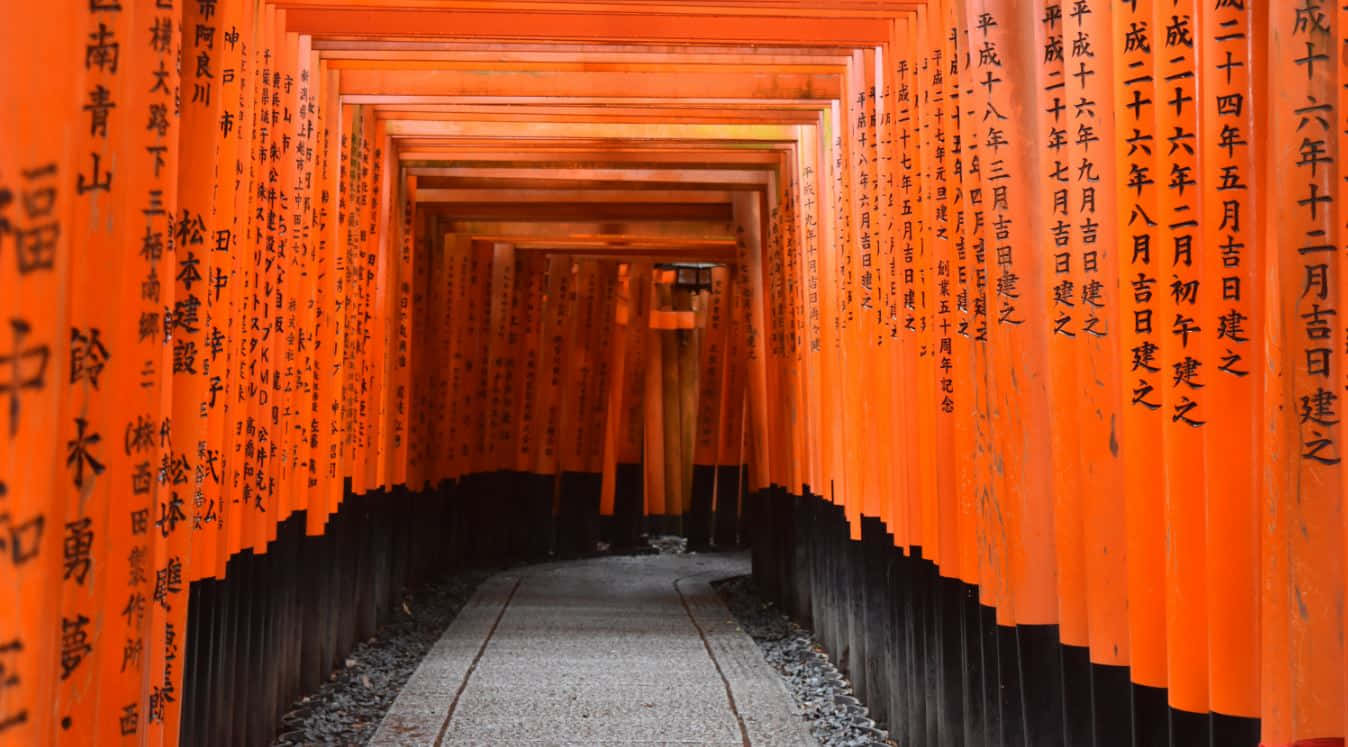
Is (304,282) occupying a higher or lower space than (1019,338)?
higher

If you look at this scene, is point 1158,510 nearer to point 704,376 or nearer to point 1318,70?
point 1318,70

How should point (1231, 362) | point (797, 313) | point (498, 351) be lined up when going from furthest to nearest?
point (498, 351), point (797, 313), point (1231, 362)

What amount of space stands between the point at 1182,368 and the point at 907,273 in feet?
7.88

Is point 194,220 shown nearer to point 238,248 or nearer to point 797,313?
point 238,248

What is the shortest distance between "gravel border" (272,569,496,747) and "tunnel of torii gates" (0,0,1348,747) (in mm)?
196

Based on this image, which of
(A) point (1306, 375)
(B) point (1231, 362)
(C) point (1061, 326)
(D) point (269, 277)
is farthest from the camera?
(D) point (269, 277)

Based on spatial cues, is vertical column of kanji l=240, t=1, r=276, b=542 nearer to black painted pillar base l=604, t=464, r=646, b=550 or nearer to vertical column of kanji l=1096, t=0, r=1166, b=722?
vertical column of kanji l=1096, t=0, r=1166, b=722

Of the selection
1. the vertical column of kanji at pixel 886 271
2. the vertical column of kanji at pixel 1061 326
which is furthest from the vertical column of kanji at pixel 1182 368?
the vertical column of kanji at pixel 886 271

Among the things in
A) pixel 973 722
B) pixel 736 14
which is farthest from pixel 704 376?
pixel 973 722

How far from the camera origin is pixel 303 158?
5.64m

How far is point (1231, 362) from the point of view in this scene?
2.38 m

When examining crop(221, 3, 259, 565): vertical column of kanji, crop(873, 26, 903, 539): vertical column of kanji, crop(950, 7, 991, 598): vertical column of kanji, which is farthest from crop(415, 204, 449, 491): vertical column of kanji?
crop(950, 7, 991, 598): vertical column of kanji

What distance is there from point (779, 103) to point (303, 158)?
2796 millimetres

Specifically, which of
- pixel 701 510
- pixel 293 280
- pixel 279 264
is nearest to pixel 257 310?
pixel 279 264
